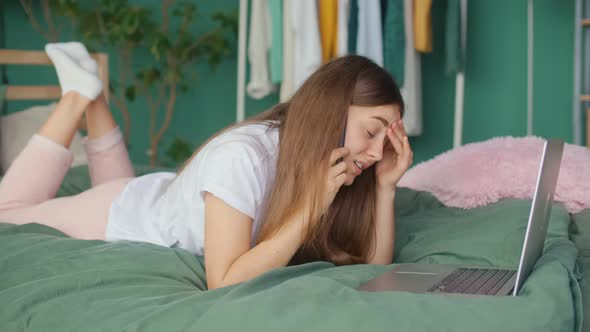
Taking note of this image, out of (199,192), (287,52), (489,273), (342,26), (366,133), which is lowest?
(489,273)

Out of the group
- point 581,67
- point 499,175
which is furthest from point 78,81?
point 581,67

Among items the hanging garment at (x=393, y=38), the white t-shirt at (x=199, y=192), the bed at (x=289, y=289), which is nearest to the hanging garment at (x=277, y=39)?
the hanging garment at (x=393, y=38)

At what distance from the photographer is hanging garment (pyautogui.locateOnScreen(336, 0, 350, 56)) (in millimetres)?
3271

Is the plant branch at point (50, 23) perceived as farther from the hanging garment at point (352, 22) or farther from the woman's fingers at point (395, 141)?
the woman's fingers at point (395, 141)

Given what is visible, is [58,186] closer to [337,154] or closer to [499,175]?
[337,154]

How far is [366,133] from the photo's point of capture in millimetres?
1395

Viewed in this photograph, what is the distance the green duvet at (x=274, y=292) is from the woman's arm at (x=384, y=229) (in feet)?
0.16

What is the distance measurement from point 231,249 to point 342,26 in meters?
2.16

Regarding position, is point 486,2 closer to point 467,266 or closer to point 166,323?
point 467,266

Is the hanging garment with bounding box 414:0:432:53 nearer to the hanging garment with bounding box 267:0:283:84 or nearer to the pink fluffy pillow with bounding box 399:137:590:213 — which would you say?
the hanging garment with bounding box 267:0:283:84

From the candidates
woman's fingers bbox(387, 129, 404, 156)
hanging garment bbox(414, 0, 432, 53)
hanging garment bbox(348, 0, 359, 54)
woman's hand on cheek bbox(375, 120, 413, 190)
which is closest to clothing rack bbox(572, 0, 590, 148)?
hanging garment bbox(414, 0, 432, 53)

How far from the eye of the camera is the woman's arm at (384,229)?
5.12 feet

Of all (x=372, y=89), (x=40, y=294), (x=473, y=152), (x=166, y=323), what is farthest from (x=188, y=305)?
(x=473, y=152)

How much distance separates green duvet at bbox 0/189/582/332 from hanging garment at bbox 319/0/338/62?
1.76 m
